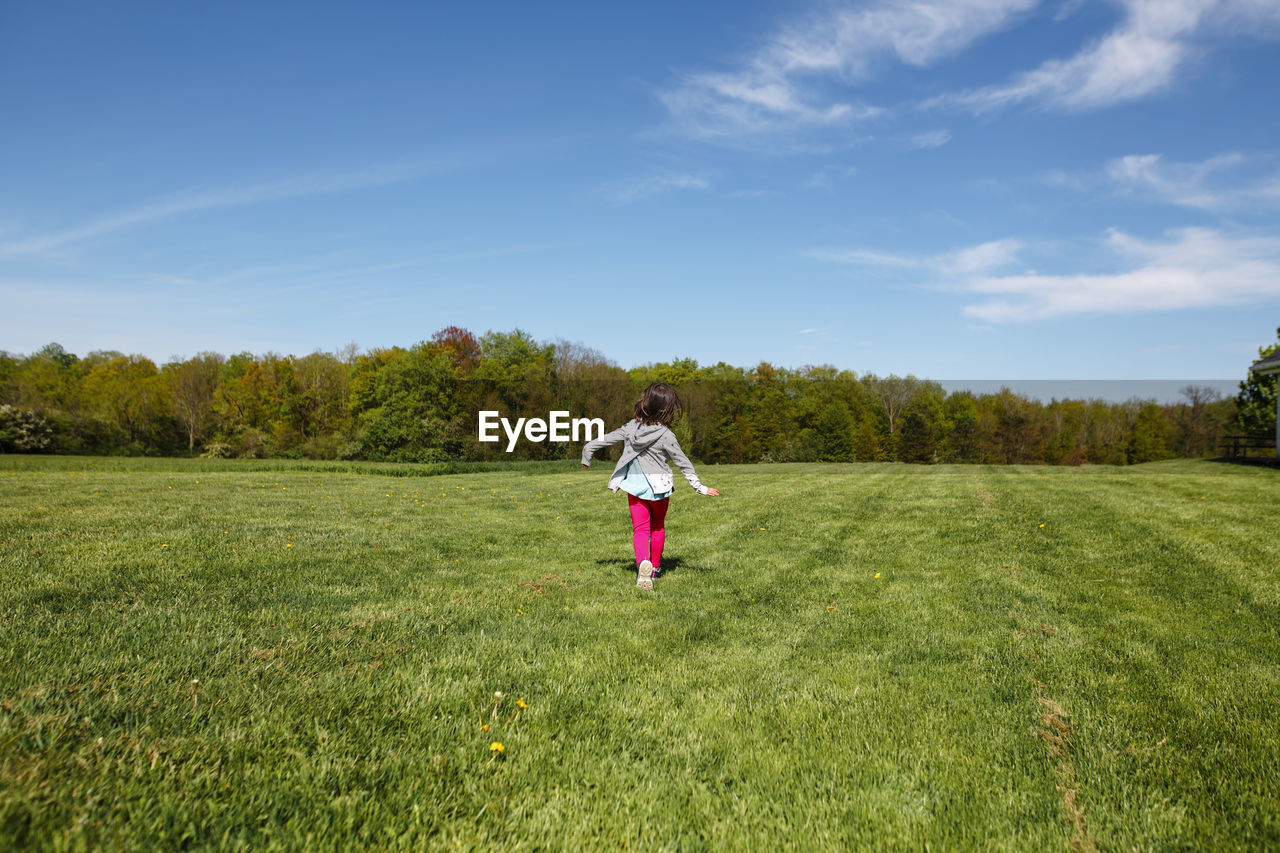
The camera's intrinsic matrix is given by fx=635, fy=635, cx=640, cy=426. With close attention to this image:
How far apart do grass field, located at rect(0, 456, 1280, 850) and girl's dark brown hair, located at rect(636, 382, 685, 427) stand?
184cm

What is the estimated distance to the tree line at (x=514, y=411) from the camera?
1730 inches

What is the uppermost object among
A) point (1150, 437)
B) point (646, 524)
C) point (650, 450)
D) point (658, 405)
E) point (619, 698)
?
point (658, 405)

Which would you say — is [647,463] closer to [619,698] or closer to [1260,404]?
[619,698]

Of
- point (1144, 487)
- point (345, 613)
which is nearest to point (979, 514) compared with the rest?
point (1144, 487)

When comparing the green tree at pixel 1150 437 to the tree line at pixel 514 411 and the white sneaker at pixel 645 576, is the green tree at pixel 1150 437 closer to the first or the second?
the tree line at pixel 514 411

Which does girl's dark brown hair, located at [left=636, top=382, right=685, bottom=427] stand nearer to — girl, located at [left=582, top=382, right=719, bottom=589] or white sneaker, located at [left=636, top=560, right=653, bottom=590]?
girl, located at [left=582, top=382, right=719, bottom=589]

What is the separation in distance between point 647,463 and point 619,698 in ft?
10.7

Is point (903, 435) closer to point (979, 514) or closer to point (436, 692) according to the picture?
point (979, 514)

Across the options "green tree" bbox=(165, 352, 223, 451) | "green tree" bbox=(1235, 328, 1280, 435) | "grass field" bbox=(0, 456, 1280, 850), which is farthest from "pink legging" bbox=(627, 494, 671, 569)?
"green tree" bbox=(165, 352, 223, 451)

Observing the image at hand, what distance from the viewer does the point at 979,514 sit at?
41.3 ft

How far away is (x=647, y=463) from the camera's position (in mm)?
6914

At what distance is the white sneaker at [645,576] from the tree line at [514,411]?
112 feet

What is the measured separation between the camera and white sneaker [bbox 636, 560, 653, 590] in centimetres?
670

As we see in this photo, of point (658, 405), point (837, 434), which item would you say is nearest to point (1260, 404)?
point (837, 434)
